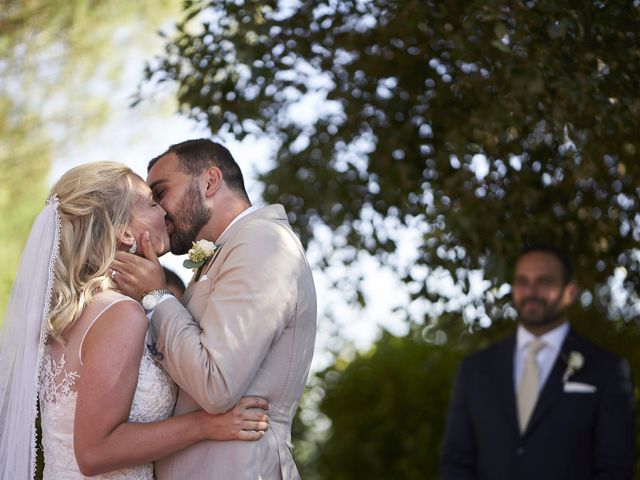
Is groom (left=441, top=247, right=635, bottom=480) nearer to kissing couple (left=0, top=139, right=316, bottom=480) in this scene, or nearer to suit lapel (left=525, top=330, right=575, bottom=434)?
suit lapel (left=525, top=330, right=575, bottom=434)

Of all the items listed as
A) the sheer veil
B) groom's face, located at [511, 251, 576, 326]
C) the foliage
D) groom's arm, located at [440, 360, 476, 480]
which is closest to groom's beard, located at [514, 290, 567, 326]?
groom's face, located at [511, 251, 576, 326]

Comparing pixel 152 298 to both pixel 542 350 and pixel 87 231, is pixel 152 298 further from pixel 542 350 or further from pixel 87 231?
pixel 542 350

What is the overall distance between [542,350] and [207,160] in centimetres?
222

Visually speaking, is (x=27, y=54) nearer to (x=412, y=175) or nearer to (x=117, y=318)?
(x=412, y=175)

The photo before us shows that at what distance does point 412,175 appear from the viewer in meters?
5.72

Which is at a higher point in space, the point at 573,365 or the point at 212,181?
the point at 212,181

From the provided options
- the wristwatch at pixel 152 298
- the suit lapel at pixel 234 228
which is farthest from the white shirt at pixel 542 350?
the wristwatch at pixel 152 298

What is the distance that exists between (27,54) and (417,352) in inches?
209

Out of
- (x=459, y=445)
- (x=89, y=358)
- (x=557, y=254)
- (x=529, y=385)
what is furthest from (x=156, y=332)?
(x=557, y=254)

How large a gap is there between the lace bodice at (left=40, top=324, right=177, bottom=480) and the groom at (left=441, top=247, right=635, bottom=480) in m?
2.00

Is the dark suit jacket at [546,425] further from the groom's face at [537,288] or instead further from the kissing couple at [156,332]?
the kissing couple at [156,332]

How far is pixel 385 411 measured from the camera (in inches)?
355

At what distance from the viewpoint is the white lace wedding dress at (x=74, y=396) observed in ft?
11.4

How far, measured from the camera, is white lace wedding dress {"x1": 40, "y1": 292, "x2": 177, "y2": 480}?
11.4 ft
